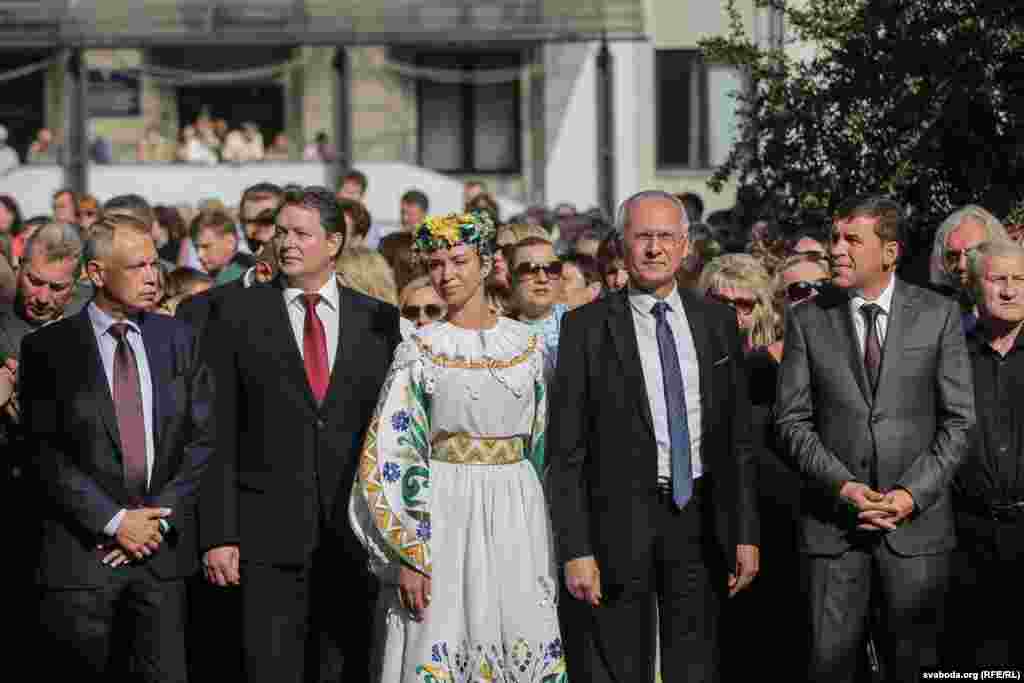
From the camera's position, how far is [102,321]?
7.74 meters

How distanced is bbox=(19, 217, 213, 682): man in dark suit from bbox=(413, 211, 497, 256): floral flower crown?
3.56 ft

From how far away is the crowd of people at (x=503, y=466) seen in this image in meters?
7.44

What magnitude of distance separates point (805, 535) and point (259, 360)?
2267 mm

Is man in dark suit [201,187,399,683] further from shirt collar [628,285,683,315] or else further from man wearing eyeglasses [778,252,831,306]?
man wearing eyeglasses [778,252,831,306]

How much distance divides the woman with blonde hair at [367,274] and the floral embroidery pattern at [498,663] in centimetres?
273

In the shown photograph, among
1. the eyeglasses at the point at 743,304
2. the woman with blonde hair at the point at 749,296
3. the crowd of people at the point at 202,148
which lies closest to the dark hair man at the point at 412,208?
the woman with blonde hair at the point at 749,296

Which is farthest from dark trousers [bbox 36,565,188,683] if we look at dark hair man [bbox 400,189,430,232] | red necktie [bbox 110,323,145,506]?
dark hair man [bbox 400,189,430,232]

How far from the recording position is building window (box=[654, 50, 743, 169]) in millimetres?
33562

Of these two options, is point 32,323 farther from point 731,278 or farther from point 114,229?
point 731,278

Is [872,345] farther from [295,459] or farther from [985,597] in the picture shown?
[295,459]

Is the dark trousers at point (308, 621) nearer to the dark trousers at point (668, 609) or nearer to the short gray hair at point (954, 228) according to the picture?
the dark trousers at point (668, 609)

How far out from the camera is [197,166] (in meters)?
31.6

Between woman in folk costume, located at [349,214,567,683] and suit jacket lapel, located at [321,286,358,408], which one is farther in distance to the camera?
suit jacket lapel, located at [321,286,358,408]

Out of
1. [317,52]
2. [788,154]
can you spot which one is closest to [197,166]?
[317,52]
